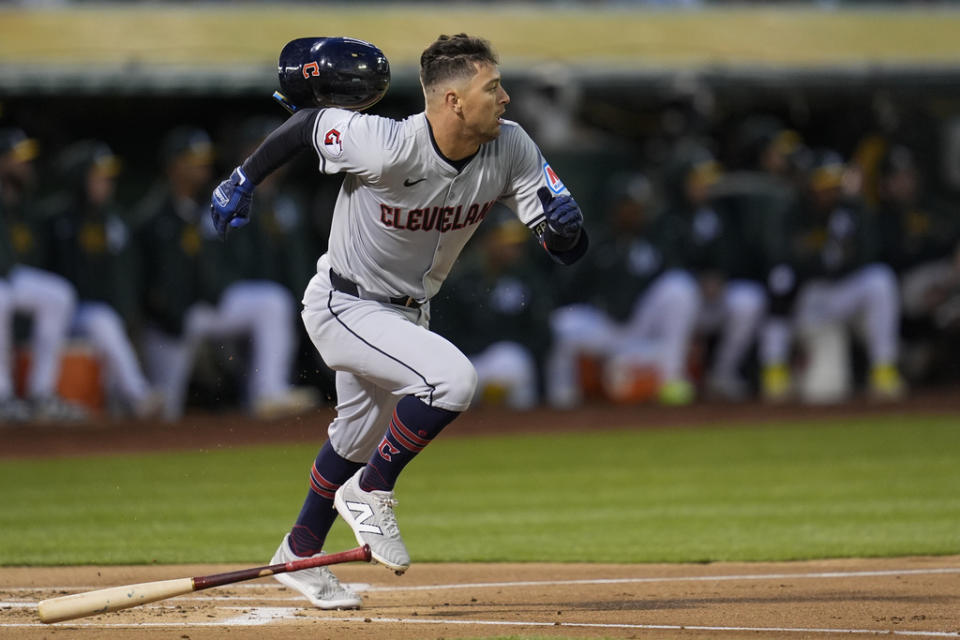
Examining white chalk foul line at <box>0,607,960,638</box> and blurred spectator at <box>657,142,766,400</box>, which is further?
blurred spectator at <box>657,142,766,400</box>

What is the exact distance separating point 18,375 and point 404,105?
4008 millimetres

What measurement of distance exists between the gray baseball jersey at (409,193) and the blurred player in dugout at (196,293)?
6.56 metres

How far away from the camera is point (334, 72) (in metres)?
Answer: 4.93

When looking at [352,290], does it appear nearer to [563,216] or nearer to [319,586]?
[563,216]

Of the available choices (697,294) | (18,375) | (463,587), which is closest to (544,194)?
(463,587)

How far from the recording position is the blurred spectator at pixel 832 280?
13.1 meters

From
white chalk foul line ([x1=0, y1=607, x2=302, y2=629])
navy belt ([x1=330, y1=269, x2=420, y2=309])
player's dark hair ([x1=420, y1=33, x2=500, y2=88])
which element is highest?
player's dark hair ([x1=420, y1=33, x2=500, y2=88])

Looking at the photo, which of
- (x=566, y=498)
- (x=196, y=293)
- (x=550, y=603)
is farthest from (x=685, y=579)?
(x=196, y=293)

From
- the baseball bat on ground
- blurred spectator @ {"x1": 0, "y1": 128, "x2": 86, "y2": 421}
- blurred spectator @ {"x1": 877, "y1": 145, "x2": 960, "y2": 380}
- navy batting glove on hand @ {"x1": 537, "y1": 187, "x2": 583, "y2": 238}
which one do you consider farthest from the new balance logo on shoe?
blurred spectator @ {"x1": 877, "y1": 145, "x2": 960, "y2": 380}

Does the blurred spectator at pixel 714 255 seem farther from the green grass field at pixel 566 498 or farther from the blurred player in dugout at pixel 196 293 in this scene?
the blurred player in dugout at pixel 196 293

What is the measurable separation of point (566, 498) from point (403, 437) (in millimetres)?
3772

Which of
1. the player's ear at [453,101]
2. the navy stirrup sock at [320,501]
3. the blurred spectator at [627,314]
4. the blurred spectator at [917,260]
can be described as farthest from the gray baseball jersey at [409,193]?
the blurred spectator at [917,260]

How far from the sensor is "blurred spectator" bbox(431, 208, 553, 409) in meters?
12.7

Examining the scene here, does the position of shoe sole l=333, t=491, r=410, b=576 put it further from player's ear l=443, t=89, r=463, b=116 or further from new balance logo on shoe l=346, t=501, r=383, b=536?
player's ear l=443, t=89, r=463, b=116
